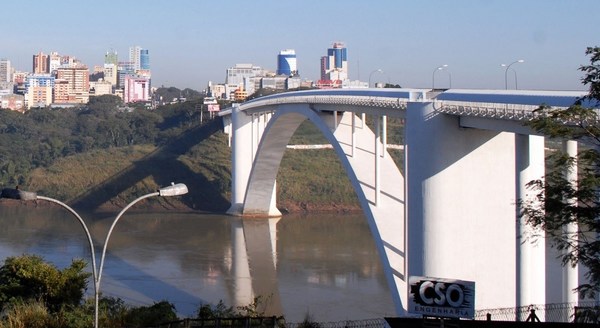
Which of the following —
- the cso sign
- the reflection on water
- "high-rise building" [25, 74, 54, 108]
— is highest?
"high-rise building" [25, 74, 54, 108]

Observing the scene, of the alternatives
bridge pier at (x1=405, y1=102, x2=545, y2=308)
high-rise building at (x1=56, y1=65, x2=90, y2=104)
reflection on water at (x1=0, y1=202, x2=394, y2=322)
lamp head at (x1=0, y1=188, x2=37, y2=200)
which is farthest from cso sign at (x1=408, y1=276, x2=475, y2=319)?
high-rise building at (x1=56, y1=65, x2=90, y2=104)

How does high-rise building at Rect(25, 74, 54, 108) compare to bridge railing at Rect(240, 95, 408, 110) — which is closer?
bridge railing at Rect(240, 95, 408, 110)

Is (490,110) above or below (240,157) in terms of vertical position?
below

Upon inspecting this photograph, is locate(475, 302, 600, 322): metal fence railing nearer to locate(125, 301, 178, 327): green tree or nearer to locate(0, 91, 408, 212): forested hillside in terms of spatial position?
locate(125, 301, 178, 327): green tree

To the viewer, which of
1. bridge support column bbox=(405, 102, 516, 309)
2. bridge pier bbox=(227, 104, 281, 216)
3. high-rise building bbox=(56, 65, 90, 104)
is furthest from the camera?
high-rise building bbox=(56, 65, 90, 104)

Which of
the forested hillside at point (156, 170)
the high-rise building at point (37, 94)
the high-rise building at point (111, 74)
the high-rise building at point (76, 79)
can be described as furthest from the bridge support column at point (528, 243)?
the high-rise building at point (111, 74)

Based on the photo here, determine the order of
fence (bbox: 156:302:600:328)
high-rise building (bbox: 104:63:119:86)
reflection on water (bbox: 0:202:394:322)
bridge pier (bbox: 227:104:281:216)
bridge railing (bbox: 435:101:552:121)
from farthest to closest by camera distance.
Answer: high-rise building (bbox: 104:63:119:86)
bridge pier (bbox: 227:104:281:216)
reflection on water (bbox: 0:202:394:322)
bridge railing (bbox: 435:101:552:121)
fence (bbox: 156:302:600:328)

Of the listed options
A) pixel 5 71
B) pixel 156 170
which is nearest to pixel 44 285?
pixel 156 170

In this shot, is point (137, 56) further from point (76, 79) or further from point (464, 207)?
point (464, 207)
